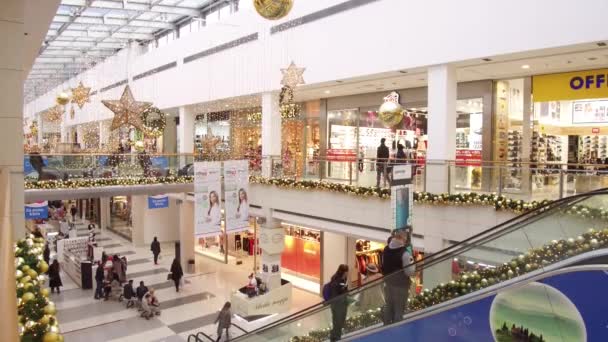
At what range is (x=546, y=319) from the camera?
15.8 feet

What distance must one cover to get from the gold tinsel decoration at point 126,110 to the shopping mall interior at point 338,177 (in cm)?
6

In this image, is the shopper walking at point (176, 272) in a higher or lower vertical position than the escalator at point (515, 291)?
lower

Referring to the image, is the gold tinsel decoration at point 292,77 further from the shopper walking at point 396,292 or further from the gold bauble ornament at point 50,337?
the gold bauble ornament at point 50,337

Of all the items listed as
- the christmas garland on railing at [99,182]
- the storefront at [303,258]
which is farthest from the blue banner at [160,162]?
the storefront at [303,258]

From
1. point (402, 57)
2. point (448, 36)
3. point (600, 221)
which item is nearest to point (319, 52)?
point (402, 57)

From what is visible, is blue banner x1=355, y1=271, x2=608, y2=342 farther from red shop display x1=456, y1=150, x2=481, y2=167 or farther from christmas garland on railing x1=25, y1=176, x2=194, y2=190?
christmas garland on railing x1=25, y1=176, x2=194, y2=190

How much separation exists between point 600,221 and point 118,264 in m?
15.0

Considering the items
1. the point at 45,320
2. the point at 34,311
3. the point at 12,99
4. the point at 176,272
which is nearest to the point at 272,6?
the point at 12,99

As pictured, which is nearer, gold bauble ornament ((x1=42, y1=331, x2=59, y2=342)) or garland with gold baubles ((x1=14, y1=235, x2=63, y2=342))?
gold bauble ornament ((x1=42, y1=331, x2=59, y2=342))

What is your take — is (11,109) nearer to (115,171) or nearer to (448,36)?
(448,36)

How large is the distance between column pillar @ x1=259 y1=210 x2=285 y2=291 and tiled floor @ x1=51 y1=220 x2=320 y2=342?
1230 mm

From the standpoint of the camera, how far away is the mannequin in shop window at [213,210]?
10.2 metres

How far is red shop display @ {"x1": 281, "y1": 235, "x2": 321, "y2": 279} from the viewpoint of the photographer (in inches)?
687

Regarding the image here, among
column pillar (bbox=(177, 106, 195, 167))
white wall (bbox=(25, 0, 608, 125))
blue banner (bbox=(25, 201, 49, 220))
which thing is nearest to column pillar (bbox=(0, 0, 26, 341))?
white wall (bbox=(25, 0, 608, 125))
